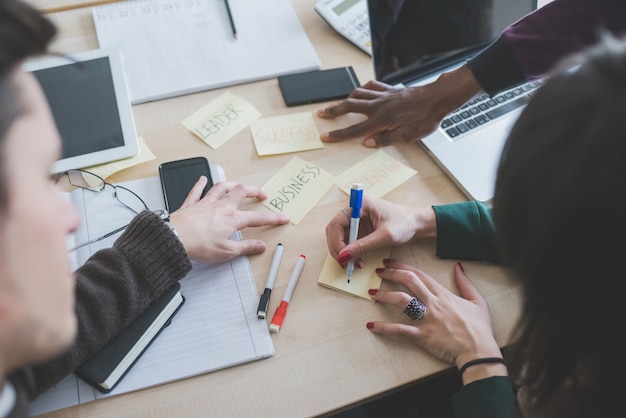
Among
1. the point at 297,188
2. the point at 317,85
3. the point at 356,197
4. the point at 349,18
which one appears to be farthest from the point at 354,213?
the point at 349,18

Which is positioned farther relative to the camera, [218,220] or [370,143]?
[370,143]

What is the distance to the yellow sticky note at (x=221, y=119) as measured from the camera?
998mm

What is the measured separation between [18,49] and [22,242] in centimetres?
15

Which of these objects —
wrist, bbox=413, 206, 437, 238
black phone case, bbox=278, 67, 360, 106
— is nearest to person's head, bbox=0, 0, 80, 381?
wrist, bbox=413, 206, 437, 238

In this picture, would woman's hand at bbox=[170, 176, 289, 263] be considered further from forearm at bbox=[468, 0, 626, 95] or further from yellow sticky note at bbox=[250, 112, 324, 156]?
forearm at bbox=[468, 0, 626, 95]

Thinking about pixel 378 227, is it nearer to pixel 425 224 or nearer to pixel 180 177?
pixel 425 224

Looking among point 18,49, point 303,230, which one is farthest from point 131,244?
point 18,49

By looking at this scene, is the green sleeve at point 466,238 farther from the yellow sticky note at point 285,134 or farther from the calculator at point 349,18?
the calculator at point 349,18

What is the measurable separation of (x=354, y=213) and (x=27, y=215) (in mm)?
476

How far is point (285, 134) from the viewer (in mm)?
1007

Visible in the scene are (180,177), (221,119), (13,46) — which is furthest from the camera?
(221,119)

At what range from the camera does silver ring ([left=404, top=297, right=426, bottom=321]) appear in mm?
766

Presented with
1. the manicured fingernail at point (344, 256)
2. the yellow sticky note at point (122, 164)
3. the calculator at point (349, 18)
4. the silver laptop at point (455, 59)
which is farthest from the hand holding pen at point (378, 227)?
the calculator at point (349, 18)

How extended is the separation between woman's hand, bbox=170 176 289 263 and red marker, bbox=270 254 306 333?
6 centimetres
